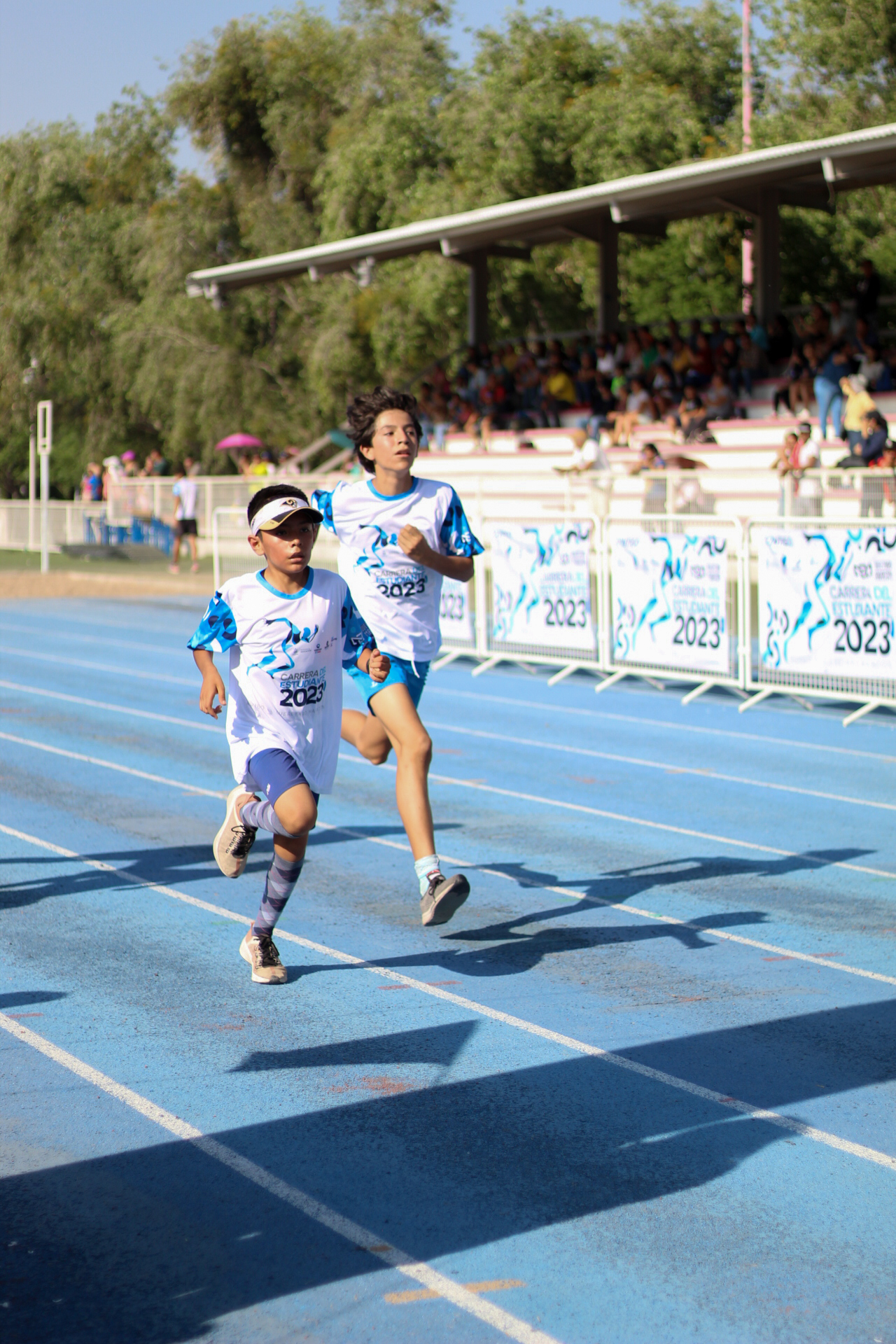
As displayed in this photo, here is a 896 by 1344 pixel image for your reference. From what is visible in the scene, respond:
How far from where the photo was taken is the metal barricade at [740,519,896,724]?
12.6 m


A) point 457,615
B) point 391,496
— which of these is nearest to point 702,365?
point 457,615

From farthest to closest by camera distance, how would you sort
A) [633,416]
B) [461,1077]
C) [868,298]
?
[633,416]
[868,298]
[461,1077]

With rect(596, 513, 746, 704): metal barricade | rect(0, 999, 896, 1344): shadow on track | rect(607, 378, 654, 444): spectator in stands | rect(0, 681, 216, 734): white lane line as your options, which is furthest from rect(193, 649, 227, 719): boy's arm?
rect(607, 378, 654, 444): spectator in stands

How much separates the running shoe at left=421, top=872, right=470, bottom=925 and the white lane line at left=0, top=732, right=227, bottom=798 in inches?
155

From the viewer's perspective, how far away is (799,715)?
1392 centimetres

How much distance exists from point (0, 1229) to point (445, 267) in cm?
3962

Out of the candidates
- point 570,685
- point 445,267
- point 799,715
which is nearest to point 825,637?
point 799,715

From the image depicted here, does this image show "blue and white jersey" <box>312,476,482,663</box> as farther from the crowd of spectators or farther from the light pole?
the light pole

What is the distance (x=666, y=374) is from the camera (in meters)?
28.8

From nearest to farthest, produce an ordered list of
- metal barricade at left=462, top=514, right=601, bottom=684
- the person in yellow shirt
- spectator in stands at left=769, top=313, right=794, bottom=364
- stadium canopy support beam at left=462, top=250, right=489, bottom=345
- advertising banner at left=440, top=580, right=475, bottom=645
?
metal barricade at left=462, top=514, right=601, bottom=684
advertising banner at left=440, top=580, right=475, bottom=645
the person in yellow shirt
spectator in stands at left=769, top=313, right=794, bottom=364
stadium canopy support beam at left=462, top=250, right=489, bottom=345

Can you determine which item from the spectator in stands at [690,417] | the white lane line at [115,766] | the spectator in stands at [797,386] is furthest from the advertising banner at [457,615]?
the spectator in stands at [797,386]

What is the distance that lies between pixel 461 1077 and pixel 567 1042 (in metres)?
0.52

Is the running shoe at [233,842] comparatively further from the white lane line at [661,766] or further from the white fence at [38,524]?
the white fence at [38,524]

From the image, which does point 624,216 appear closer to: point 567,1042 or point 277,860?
point 277,860
